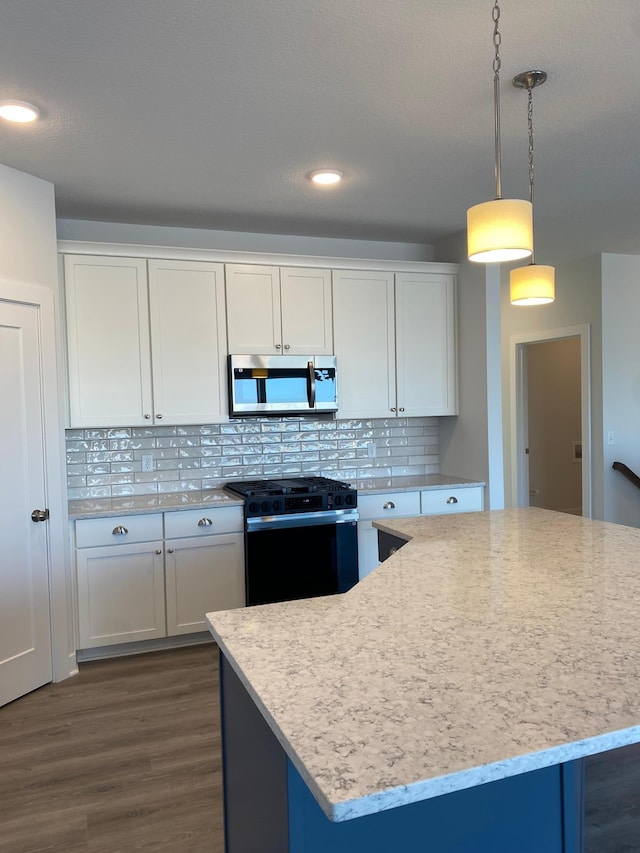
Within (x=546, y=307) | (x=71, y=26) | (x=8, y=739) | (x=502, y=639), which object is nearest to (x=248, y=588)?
(x=8, y=739)

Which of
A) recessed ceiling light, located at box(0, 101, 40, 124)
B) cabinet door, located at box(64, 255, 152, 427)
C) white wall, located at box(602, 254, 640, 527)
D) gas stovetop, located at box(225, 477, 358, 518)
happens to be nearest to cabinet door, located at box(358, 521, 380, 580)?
gas stovetop, located at box(225, 477, 358, 518)

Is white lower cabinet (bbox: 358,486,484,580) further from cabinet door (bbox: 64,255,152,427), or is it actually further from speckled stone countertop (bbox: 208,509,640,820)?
speckled stone countertop (bbox: 208,509,640,820)

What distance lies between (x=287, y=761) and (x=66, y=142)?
2.72 meters

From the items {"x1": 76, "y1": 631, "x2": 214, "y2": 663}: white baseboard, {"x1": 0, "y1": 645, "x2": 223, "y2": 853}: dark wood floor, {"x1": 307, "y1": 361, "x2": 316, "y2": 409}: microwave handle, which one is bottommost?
{"x1": 0, "y1": 645, "x2": 223, "y2": 853}: dark wood floor

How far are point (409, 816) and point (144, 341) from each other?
10.5 ft

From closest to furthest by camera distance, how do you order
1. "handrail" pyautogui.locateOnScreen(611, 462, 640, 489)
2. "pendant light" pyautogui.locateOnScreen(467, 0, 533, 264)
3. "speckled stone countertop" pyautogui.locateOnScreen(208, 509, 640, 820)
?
"speckled stone countertop" pyautogui.locateOnScreen(208, 509, 640, 820)
"pendant light" pyautogui.locateOnScreen(467, 0, 533, 264)
"handrail" pyautogui.locateOnScreen(611, 462, 640, 489)

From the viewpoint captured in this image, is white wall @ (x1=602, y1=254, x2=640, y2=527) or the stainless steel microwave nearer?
the stainless steel microwave

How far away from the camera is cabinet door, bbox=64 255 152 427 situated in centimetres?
376

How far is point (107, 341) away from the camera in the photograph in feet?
12.6

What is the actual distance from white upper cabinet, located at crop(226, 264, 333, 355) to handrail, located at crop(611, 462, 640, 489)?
2776 millimetres

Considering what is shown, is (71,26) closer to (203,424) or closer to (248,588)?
(203,424)

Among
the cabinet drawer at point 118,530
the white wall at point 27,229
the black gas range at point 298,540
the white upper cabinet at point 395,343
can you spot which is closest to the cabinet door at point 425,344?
the white upper cabinet at point 395,343

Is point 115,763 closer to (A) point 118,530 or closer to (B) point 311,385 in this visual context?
(A) point 118,530

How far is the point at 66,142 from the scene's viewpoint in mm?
2891
